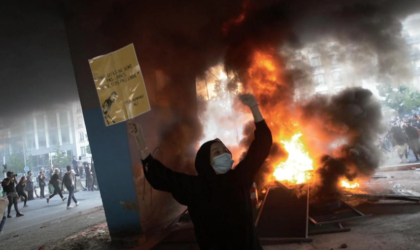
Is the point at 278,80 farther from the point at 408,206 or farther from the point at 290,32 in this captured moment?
the point at 408,206

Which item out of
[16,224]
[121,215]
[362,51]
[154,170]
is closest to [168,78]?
[121,215]

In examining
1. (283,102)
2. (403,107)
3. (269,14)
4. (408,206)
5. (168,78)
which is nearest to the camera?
(408,206)

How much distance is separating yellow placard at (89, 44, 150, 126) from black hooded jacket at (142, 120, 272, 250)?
546mm

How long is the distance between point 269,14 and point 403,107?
58.1ft

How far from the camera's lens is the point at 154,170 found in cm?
218

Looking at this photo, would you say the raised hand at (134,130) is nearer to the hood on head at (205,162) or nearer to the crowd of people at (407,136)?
the hood on head at (205,162)

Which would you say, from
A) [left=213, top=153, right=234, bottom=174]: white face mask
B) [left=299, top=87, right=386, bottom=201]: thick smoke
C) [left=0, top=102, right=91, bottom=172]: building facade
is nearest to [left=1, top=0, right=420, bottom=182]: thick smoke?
[left=299, top=87, right=386, bottom=201]: thick smoke

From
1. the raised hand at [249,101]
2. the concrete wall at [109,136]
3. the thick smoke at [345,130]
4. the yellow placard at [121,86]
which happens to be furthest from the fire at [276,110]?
the yellow placard at [121,86]

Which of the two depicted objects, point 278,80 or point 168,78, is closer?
point 168,78

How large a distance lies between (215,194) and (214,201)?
0.05 m

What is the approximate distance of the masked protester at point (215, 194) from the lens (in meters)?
→ 2.08

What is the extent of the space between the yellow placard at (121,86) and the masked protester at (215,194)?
11.5 inches

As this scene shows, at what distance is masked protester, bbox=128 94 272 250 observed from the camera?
2.08m

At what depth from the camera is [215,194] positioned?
2104mm
